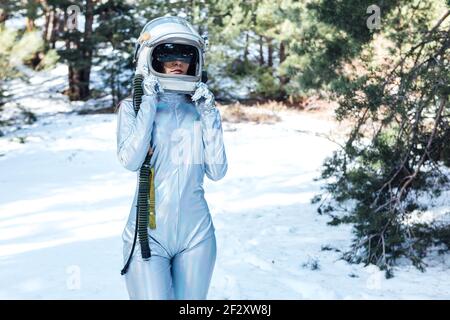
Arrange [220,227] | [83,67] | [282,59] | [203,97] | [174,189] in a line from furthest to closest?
[282,59]
[83,67]
[220,227]
[203,97]
[174,189]

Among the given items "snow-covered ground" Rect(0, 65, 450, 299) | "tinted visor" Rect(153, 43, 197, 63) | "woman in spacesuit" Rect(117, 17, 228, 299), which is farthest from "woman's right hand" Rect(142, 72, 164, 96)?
"snow-covered ground" Rect(0, 65, 450, 299)

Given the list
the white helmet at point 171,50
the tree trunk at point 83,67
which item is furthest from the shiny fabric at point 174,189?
the tree trunk at point 83,67

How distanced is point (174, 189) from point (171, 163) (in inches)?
5.0

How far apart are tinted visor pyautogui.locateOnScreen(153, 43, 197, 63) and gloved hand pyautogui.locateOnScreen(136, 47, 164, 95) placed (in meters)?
0.07

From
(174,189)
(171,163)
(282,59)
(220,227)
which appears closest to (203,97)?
(171,163)

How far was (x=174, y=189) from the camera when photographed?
2971mm

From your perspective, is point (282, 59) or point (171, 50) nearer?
point (171, 50)

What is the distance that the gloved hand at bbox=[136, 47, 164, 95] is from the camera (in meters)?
2.99

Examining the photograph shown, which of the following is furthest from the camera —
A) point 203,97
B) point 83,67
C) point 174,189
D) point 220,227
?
point 83,67

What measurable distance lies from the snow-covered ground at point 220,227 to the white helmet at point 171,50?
2.83 metres

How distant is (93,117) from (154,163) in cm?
1539

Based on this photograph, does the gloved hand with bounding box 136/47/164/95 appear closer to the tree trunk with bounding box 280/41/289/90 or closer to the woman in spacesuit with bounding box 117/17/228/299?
the woman in spacesuit with bounding box 117/17/228/299

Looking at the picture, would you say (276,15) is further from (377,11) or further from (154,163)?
(154,163)

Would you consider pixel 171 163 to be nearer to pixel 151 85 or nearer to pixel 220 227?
pixel 151 85
